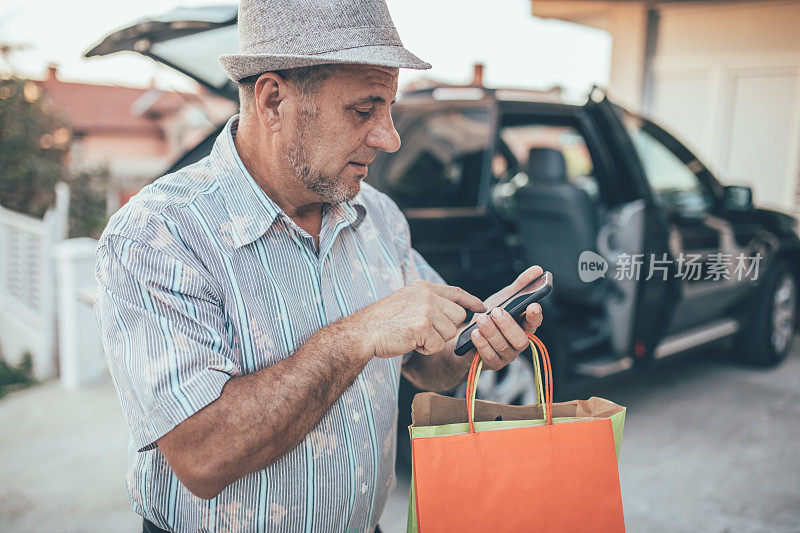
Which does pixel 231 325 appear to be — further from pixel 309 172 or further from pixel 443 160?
Result: pixel 443 160

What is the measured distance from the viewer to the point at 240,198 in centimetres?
119

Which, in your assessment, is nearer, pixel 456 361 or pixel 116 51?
pixel 456 361

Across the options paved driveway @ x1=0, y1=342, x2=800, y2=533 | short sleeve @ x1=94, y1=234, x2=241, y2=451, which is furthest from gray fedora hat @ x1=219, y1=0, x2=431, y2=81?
paved driveway @ x1=0, y1=342, x2=800, y2=533

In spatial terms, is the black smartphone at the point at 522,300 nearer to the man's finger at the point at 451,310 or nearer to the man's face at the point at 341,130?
the man's finger at the point at 451,310

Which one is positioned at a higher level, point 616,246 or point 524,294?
→ point 524,294

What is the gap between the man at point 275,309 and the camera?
985 mm

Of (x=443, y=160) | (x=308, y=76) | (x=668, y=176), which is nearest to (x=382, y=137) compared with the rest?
(x=308, y=76)

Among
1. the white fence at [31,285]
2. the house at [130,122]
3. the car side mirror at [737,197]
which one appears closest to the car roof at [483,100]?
the car side mirror at [737,197]

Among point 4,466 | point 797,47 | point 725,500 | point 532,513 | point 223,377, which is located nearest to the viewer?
point 223,377

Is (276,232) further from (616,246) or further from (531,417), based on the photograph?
(616,246)

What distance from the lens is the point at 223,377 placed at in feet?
3.25

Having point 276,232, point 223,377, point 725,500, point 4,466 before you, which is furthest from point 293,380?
point 4,466

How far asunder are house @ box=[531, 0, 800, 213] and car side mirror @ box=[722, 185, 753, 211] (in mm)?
2409

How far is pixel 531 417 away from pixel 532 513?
0.18 metres
